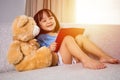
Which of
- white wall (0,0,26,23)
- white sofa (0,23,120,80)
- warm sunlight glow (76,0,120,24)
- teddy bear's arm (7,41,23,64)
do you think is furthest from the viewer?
white wall (0,0,26,23)

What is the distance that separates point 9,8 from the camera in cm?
162

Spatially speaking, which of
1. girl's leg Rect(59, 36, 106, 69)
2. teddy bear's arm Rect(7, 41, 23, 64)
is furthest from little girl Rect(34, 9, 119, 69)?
teddy bear's arm Rect(7, 41, 23, 64)

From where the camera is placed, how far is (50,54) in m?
0.96

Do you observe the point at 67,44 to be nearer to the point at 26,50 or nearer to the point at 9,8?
the point at 26,50

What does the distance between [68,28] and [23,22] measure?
0.73 feet

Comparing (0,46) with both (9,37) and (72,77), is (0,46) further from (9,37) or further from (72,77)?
(72,77)

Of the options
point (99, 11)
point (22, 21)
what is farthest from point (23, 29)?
point (99, 11)

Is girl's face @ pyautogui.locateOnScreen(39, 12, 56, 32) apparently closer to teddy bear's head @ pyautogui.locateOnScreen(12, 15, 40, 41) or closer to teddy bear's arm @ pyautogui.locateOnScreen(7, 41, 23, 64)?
teddy bear's head @ pyautogui.locateOnScreen(12, 15, 40, 41)

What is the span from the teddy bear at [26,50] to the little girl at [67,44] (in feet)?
0.17

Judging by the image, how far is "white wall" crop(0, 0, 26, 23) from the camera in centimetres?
156

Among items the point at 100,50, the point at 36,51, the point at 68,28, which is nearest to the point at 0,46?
the point at 36,51

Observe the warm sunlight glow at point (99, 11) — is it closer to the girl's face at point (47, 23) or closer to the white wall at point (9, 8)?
the girl's face at point (47, 23)

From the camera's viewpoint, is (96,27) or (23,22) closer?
(23,22)

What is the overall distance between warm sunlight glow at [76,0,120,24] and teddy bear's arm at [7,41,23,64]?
19.9 inches
